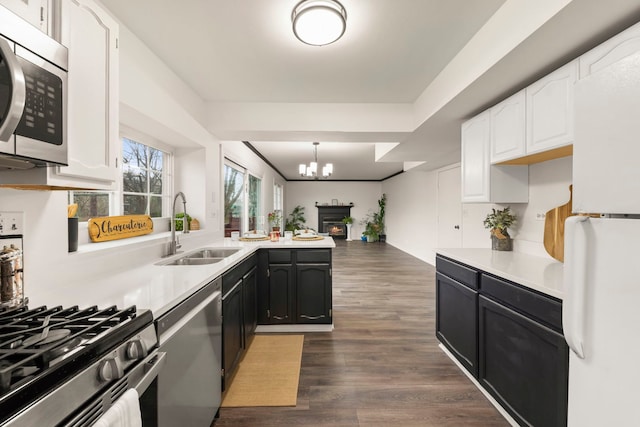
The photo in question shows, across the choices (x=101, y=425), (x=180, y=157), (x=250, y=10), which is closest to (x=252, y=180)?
(x=180, y=157)

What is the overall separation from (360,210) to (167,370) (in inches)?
397

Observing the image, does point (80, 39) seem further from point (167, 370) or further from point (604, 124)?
point (604, 124)

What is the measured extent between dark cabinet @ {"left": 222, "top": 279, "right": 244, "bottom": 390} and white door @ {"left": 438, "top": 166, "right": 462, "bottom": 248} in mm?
4323

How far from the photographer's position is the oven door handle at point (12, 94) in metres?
0.73

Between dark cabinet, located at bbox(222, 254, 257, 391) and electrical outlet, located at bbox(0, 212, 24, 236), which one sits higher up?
electrical outlet, located at bbox(0, 212, 24, 236)

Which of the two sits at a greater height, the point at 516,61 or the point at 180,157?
the point at 516,61

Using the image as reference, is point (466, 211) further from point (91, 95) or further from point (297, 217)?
point (297, 217)

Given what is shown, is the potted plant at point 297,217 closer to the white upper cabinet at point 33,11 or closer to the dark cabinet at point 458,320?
the dark cabinet at point 458,320

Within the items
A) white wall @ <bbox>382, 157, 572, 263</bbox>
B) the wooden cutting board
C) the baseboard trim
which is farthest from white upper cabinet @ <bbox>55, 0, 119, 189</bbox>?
the wooden cutting board

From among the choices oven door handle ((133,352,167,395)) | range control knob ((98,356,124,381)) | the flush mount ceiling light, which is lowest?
oven door handle ((133,352,167,395))

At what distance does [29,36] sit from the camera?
921 millimetres

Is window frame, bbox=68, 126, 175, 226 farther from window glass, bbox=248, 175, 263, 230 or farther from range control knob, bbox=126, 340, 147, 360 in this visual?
window glass, bbox=248, 175, 263, 230

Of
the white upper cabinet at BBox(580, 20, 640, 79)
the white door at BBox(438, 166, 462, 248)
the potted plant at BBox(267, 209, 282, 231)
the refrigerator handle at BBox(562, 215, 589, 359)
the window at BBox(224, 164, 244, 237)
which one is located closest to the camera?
the refrigerator handle at BBox(562, 215, 589, 359)

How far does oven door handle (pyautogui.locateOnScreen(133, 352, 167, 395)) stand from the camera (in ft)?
3.00
